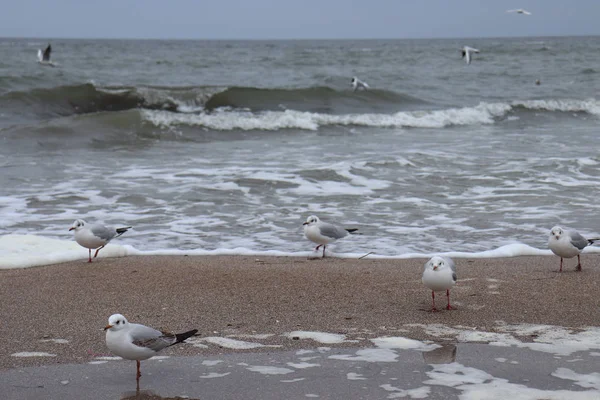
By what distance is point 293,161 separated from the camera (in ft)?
44.4

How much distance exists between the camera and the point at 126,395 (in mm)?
4008

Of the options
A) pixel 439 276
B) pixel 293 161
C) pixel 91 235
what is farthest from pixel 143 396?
pixel 293 161

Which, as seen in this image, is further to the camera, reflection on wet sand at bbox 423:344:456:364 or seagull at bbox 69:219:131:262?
seagull at bbox 69:219:131:262

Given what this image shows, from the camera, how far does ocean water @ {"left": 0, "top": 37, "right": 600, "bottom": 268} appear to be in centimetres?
873

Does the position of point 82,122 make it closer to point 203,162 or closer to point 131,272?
point 203,162

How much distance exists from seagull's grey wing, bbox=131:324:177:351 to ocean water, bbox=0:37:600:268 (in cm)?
342

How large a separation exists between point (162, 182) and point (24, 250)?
412 centimetres

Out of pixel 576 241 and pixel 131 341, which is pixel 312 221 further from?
pixel 131 341

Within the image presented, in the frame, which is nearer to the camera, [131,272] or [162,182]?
[131,272]

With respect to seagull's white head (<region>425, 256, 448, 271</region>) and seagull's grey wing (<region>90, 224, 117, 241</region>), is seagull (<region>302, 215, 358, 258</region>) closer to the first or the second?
seagull's grey wing (<region>90, 224, 117, 241</region>)

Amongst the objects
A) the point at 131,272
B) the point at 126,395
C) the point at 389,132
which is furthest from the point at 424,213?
the point at 389,132

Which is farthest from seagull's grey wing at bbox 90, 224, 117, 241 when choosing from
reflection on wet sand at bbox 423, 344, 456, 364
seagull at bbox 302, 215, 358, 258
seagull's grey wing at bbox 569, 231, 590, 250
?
seagull's grey wing at bbox 569, 231, 590, 250

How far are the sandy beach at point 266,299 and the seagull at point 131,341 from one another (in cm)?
44

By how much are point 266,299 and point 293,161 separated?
782cm
